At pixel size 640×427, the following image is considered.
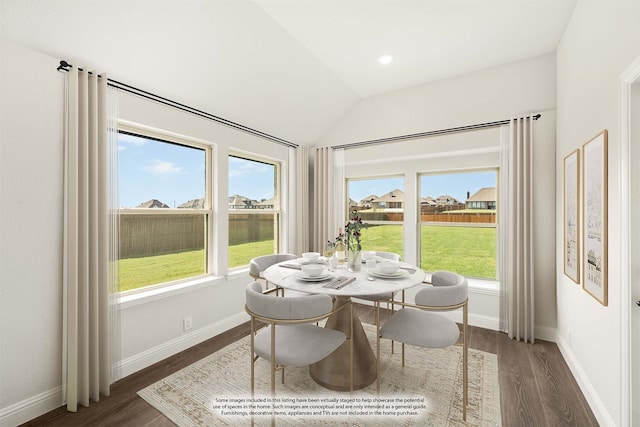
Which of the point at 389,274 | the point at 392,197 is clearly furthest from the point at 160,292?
the point at 392,197

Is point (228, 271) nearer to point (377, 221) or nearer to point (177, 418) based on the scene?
point (177, 418)

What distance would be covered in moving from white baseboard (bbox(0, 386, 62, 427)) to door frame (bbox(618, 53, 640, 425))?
3.37 m

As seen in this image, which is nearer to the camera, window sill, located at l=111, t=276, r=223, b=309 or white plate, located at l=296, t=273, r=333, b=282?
white plate, located at l=296, t=273, r=333, b=282

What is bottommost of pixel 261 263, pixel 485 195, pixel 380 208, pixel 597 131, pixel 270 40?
pixel 261 263

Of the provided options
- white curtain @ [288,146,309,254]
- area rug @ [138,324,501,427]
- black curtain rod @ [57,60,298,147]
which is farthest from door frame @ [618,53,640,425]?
white curtain @ [288,146,309,254]

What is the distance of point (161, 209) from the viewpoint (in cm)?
273

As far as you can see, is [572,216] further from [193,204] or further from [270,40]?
[193,204]

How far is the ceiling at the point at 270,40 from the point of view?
1.83 meters

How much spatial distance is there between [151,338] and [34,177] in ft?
4.94

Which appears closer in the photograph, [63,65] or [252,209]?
[63,65]

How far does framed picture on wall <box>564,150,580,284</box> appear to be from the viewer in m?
2.14

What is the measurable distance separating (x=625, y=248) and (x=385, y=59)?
247 cm

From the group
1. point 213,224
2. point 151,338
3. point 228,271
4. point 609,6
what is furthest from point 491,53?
point 151,338

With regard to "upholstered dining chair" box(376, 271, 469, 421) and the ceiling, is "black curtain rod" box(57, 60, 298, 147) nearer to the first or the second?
the ceiling
